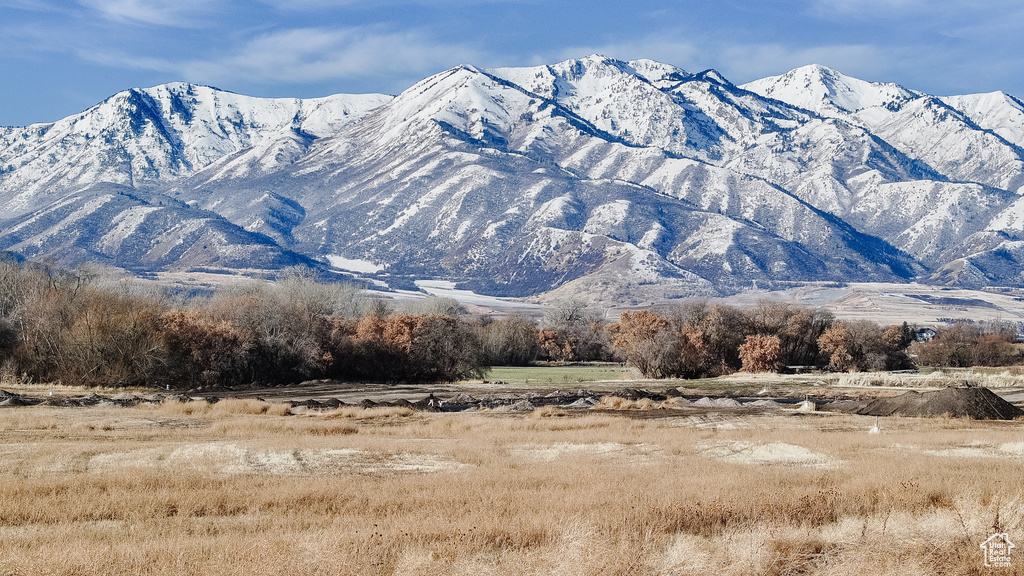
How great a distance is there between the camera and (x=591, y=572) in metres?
13.3

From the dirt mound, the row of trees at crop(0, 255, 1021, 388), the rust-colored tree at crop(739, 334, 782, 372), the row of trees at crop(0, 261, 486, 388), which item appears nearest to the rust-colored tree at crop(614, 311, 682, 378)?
the row of trees at crop(0, 255, 1021, 388)

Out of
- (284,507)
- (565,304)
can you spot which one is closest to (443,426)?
(284,507)

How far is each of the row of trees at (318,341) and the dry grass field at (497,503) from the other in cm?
4128

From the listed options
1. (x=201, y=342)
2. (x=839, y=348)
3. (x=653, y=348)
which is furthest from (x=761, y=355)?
(x=201, y=342)

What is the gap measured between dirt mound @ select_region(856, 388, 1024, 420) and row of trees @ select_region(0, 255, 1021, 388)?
5082 centimetres

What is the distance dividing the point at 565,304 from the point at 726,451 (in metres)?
156

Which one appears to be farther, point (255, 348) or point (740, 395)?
point (255, 348)

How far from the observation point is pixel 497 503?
1953 cm

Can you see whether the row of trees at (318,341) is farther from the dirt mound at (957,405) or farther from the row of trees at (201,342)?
the dirt mound at (957,405)

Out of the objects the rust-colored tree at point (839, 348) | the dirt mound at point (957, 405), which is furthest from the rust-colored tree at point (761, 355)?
the dirt mound at point (957, 405)

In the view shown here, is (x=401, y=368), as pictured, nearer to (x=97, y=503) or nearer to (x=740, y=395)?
(x=740, y=395)

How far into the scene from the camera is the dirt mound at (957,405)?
2013 inches

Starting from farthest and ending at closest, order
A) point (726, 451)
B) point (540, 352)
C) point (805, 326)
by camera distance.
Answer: point (540, 352), point (805, 326), point (726, 451)

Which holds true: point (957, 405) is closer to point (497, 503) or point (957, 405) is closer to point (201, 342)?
point (497, 503)
